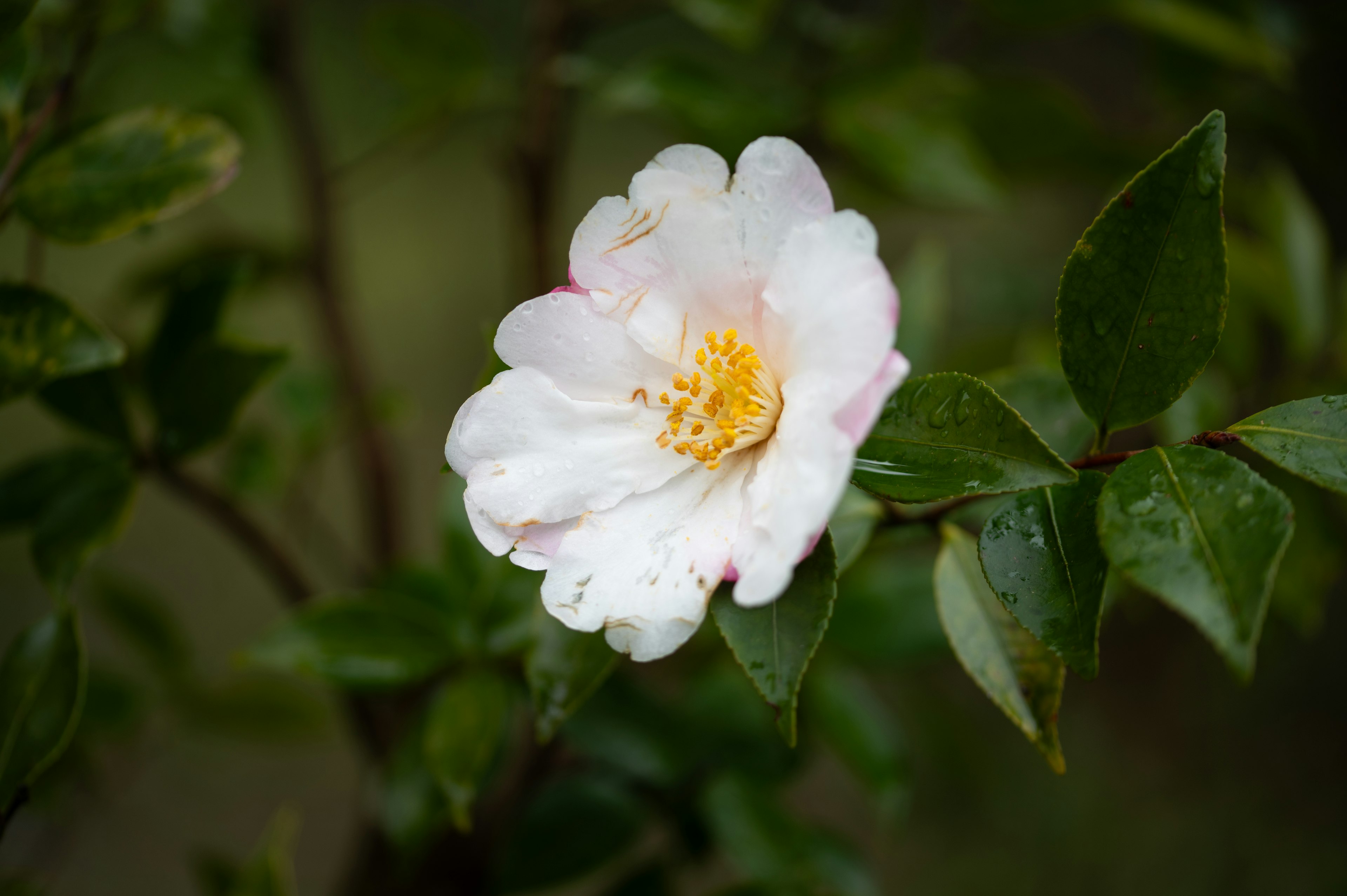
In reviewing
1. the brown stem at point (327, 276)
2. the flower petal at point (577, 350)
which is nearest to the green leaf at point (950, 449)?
the flower petal at point (577, 350)

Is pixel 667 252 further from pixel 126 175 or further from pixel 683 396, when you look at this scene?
pixel 126 175

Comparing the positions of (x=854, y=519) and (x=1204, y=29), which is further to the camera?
(x=1204, y=29)

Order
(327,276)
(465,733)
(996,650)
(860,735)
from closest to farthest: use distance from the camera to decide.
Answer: (996,650) < (465,733) < (860,735) < (327,276)

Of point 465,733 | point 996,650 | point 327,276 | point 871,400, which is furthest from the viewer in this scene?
point 327,276

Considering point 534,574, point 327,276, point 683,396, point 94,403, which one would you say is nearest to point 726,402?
point 683,396

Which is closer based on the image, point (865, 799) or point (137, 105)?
point (137, 105)

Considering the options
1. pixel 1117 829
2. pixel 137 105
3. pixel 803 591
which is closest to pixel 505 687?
pixel 803 591

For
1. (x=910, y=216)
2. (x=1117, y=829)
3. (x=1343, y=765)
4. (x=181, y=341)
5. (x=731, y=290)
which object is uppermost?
(x=731, y=290)

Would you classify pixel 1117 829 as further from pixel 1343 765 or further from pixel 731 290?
pixel 731 290
